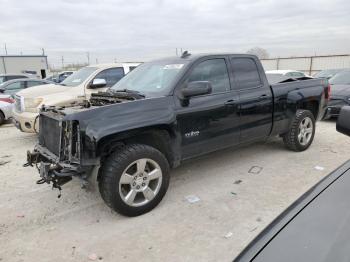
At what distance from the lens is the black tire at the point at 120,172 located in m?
3.38

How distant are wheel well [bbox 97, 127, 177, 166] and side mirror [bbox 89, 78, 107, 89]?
143 inches

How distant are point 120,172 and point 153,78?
1.69 meters

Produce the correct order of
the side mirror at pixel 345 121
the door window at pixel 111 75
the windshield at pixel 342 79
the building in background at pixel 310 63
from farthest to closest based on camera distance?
the building in background at pixel 310 63 < the windshield at pixel 342 79 < the door window at pixel 111 75 < the side mirror at pixel 345 121

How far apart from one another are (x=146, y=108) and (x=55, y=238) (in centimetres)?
175

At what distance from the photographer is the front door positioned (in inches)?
160

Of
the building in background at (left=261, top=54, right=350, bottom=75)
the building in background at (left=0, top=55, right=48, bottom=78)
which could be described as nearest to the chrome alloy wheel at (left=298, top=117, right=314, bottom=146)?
the building in background at (left=261, top=54, right=350, bottom=75)

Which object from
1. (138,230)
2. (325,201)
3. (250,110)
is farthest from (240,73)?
(325,201)

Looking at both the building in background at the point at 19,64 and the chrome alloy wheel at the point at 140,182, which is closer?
the chrome alloy wheel at the point at 140,182

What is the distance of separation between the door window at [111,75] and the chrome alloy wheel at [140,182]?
4.64 m

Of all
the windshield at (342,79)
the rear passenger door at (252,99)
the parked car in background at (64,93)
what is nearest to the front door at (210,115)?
the rear passenger door at (252,99)

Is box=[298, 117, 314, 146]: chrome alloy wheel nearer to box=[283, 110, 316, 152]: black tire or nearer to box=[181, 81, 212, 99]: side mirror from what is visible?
box=[283, 110, 316, 152]: black tire

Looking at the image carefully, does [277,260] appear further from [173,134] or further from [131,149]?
[173,134]

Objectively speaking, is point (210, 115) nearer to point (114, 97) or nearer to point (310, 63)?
point (114, 97)

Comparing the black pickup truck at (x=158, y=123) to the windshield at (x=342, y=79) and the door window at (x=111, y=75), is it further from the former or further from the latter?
the windshield at (x=342, y=79)
